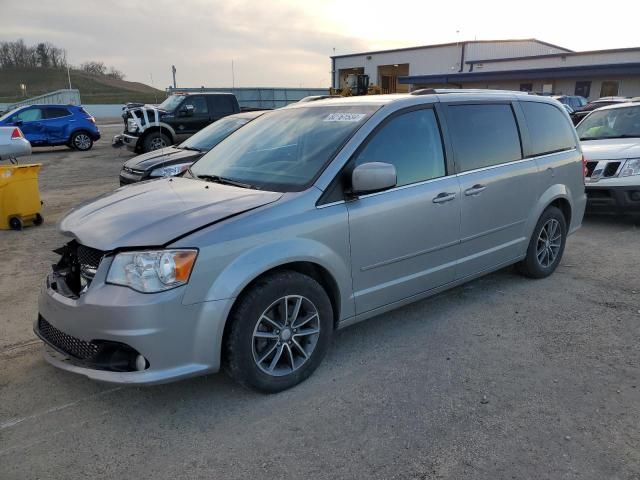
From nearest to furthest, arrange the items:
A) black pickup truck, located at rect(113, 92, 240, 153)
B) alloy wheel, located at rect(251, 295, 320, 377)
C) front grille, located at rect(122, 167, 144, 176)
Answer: alloy wheel, located at rect(251, 295, 320, 377) < front grille, located at rect(122, 167, 144, 176) < black pickup truck, located at rect(113, 92, 240, 153)

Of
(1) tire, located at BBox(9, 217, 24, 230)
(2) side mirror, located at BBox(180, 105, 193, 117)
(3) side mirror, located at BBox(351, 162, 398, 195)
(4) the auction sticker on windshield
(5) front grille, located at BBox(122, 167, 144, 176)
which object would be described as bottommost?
(1) tire, located at BBox(9, 217, 24, 230)

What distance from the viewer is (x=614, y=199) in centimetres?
712

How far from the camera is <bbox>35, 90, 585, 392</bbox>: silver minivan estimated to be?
2703 mm

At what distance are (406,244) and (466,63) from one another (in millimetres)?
43435

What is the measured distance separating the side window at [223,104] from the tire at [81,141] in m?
6.36

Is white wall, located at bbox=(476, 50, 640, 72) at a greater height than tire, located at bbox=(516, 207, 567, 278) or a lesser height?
greater

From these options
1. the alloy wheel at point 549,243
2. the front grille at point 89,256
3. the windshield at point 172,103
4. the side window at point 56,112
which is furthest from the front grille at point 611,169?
the side window at point 56,112

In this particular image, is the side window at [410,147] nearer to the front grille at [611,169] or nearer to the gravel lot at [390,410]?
the gravel lot at [390,410]

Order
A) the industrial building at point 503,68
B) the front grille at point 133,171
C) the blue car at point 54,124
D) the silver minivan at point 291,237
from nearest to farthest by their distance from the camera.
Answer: the silver minivan at point 291,237
the front grille at point 133,171
the blue car at point 54,124
the industrial building at point 503,68

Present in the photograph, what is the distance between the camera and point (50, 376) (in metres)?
3.35

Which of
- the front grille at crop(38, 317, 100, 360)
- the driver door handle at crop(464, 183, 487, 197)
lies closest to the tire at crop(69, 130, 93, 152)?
the front grille at crop(38, 317, 100, 360)

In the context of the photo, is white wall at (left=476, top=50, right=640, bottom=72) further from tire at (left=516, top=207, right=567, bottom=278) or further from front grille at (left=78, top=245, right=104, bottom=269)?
front grille at (left=78, top=245, right=104, bottom=269)

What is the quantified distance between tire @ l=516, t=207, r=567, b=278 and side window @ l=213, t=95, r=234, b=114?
13024mm

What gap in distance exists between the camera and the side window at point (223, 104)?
1619cm
